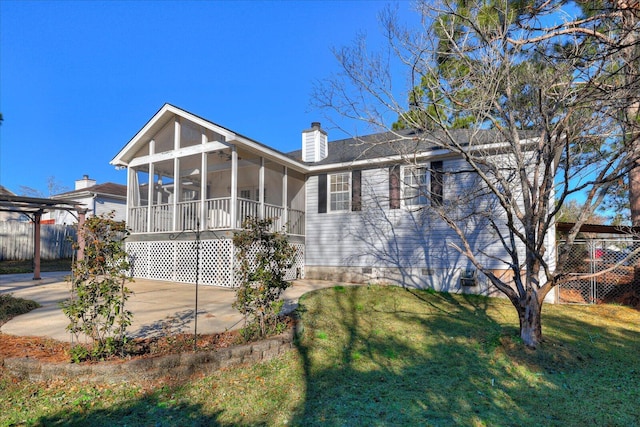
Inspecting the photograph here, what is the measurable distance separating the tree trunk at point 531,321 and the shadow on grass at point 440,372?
0.55ft

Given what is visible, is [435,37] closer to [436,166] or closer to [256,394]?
[436,166]

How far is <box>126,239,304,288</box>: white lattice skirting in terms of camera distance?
1041 cm

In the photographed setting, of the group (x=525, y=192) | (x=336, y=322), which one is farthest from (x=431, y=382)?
(x=525, y=192)

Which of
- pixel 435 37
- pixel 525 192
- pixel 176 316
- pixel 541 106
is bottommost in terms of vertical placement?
pixel 176 316

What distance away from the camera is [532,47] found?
6785 mm

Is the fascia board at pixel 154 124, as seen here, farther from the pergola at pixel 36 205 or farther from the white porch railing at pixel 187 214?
the white porch railing at pixel 187 214

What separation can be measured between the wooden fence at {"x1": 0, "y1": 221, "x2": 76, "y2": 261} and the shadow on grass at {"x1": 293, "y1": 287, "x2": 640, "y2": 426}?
649 inches

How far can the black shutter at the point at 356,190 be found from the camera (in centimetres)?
1181

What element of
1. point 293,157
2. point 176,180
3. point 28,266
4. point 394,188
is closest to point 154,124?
point 176,180

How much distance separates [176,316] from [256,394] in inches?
123

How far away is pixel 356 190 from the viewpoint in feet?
39.1

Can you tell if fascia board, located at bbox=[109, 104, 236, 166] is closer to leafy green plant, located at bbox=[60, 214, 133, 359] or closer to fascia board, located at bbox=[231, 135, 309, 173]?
fascia board, located at bbox=[231, 135, 309, 173]

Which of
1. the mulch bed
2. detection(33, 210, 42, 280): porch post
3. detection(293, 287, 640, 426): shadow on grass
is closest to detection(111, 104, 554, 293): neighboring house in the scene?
detection(33, 210, 42, 280): porch post

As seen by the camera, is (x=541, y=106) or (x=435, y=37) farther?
(x=435, y=37)
